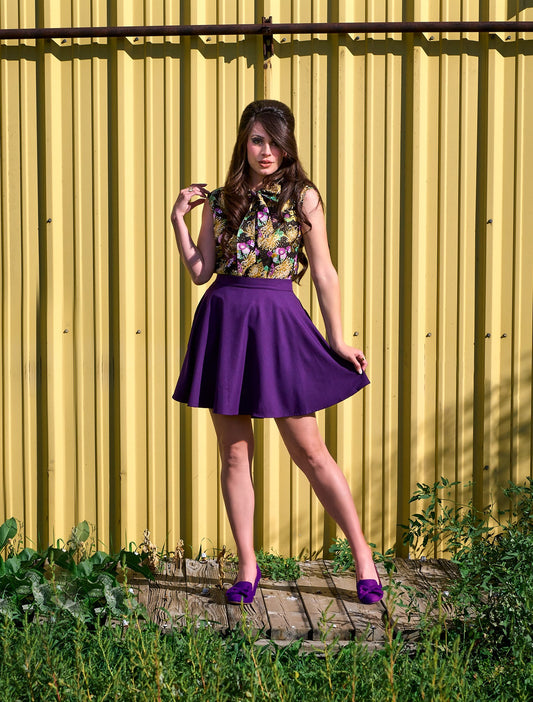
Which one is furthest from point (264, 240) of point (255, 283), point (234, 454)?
point (234, 454)

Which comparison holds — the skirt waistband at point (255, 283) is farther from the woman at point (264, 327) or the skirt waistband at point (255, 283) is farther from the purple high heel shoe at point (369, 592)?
Answer: the purple high heel shoe at point (369, 592)

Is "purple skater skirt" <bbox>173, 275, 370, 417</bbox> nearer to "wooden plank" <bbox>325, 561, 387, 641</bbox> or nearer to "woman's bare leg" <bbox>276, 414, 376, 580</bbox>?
"woman's bare leg" <bbox>276, 414, 376, 580</bbox>

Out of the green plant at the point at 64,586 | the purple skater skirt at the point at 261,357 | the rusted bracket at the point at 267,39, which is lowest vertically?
the green plant at the point at 64,586

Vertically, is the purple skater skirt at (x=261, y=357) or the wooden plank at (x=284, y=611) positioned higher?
the purple skater skirt at (x=261, y=357)

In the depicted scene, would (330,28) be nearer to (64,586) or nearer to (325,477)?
(325,477)

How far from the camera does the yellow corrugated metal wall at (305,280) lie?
4.57 meters

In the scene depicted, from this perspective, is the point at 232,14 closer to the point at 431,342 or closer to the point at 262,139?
the point at 262,139

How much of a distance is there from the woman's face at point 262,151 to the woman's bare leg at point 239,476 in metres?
1.02

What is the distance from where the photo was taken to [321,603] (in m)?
4.04

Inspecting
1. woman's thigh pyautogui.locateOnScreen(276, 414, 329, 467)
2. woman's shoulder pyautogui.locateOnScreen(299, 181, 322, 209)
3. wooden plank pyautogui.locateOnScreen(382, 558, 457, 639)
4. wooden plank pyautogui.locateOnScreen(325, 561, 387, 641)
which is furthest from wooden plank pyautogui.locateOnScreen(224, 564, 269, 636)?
woman's shoulder pyautogui.locateOnScreen(299, 181, 322, 209)

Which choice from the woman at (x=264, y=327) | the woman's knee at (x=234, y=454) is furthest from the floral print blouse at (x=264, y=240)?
the woman's knee at (x=234, y=454)

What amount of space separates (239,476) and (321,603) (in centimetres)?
63

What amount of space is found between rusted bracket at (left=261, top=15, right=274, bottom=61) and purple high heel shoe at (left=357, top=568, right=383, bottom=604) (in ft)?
7.93

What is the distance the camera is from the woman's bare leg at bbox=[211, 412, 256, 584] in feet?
13.0
